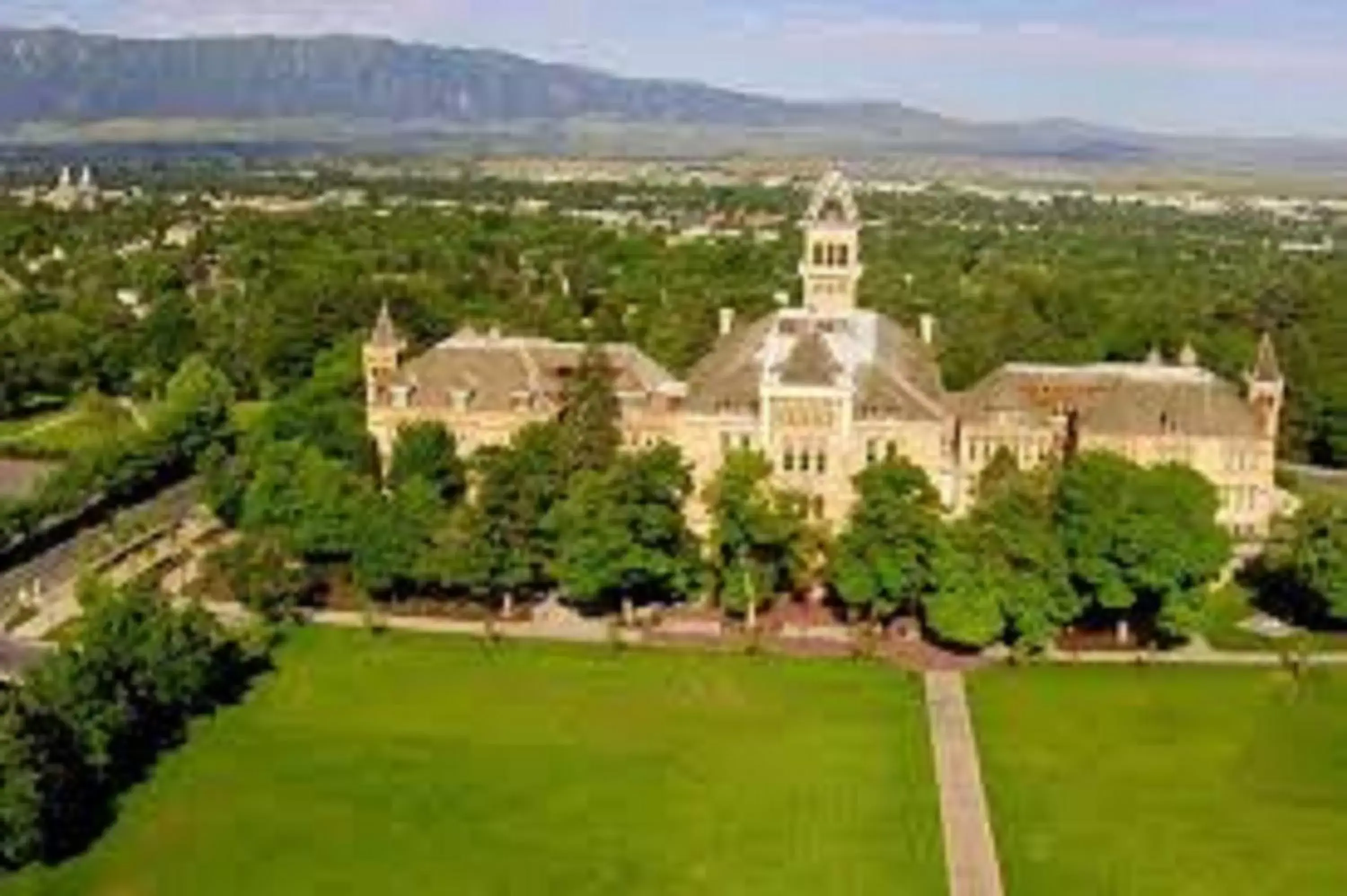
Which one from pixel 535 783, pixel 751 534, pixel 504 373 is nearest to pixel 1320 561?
pixel 751 534

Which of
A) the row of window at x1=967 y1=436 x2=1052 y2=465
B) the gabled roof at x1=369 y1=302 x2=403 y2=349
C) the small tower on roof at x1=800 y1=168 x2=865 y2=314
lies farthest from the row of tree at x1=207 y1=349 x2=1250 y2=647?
the small tower on roof at x1=800 y1=168 x2=865 y2=314

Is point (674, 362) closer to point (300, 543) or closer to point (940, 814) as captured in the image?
point (300, 543)

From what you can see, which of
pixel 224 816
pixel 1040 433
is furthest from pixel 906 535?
pixel 224 816

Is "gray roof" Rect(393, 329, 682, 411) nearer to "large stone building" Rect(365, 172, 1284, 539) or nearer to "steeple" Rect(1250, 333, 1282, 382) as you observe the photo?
"large stone building" Rect(365, 172, 1284, 539)

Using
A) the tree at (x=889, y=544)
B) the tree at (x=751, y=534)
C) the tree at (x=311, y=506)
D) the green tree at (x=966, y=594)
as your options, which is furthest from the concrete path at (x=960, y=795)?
the tree at (x=311, y=506)

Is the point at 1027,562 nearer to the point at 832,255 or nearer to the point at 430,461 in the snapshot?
the point at 832,255
